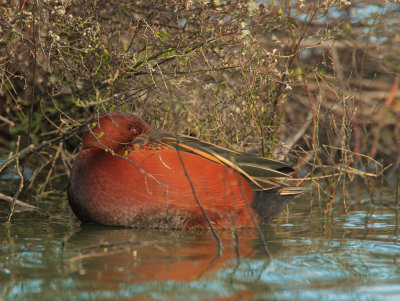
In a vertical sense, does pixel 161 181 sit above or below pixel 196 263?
above

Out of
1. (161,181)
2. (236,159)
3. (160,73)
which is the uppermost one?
(160,73)

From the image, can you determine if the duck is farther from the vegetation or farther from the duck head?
the vegetation

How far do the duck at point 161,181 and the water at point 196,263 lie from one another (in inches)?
5.4

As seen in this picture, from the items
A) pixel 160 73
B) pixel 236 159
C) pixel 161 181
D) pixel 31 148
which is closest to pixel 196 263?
pixel 161 181

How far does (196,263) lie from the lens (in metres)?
3.18

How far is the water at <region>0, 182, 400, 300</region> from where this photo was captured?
2.66 metres

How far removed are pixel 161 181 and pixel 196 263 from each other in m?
1.03

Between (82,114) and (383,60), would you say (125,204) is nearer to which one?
(82,114)

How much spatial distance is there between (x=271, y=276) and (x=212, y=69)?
2192 millimetres

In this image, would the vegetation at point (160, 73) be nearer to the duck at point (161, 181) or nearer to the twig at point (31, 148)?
the twig at point (31, 148)

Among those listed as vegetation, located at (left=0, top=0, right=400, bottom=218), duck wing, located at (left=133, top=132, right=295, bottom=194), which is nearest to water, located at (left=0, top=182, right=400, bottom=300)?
duck wing, located at (left=133, top=132, right=295, bottom=194)

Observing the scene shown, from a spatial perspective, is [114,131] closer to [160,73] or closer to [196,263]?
[160,73]

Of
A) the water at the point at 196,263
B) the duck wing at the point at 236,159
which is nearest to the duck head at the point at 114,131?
the duck wing at the point at 236,159

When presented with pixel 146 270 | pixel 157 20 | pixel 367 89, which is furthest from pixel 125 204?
pixel 367 89
